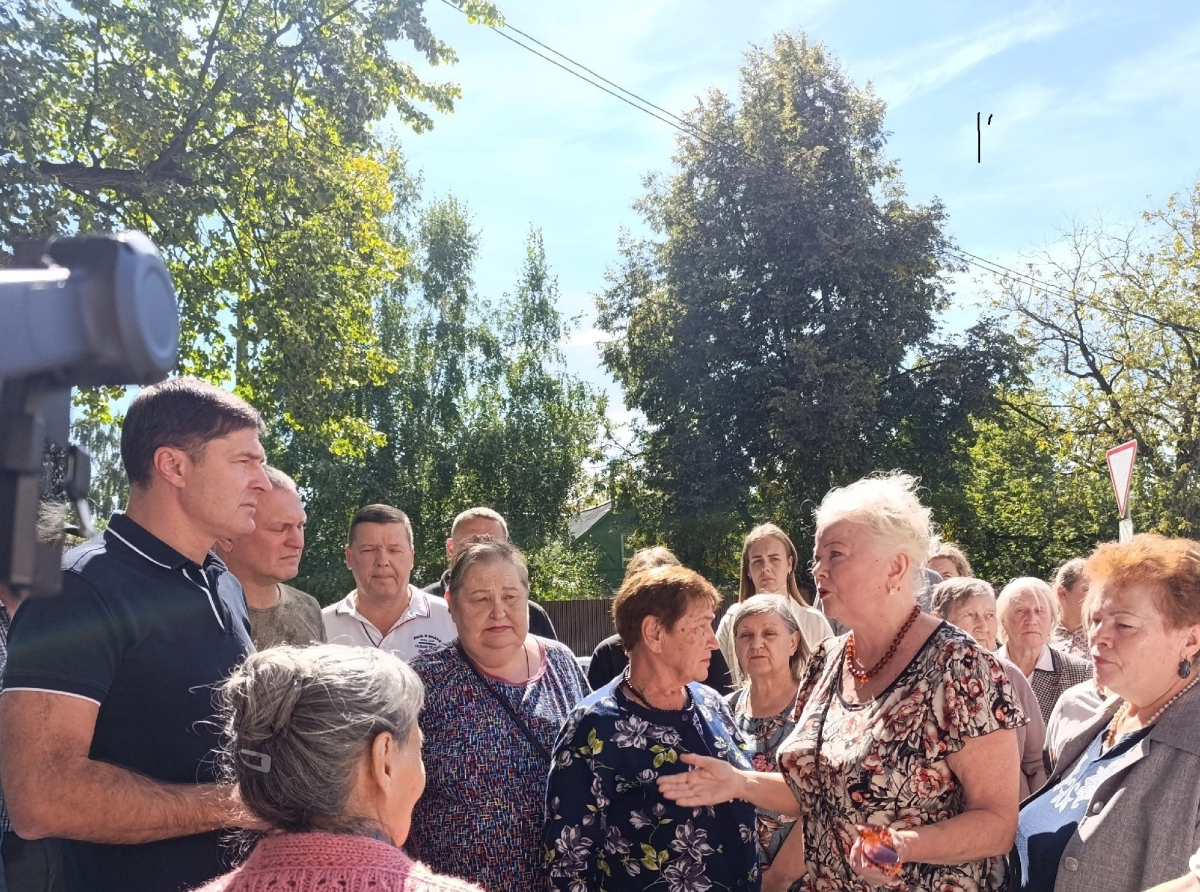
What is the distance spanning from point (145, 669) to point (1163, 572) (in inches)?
94.9

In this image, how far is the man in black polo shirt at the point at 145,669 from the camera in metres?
2.04

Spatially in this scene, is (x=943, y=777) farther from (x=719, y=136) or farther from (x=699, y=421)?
(x=719, y=136)

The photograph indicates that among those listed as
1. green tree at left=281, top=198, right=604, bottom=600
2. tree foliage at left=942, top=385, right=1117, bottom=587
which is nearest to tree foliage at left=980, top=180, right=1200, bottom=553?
tree foliage at left=942, top=385, right=1117, bottom=587

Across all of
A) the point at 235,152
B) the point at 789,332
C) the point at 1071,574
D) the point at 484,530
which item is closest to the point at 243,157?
the point at 235,152

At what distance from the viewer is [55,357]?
76cm

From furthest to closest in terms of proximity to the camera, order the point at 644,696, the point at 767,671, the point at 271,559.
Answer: the point at 767,671 → the point at 271,559 → the point at 644,696

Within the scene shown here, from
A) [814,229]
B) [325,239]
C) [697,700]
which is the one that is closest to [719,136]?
[814,229]

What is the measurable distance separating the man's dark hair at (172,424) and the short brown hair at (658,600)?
133 cm

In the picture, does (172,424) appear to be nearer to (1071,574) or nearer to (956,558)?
(1071,574)

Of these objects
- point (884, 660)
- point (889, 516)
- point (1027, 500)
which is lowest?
point (884, 660)

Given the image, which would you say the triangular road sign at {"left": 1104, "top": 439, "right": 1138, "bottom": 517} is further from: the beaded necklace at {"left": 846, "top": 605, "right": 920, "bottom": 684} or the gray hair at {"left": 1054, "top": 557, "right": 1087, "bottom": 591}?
the beaded necklace at {"left": 846, "top": 605, "right": 920, "bottom": 684}

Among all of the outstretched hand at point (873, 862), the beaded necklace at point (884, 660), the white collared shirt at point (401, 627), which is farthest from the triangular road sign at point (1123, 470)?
the outstretched hand at point (873, 862)

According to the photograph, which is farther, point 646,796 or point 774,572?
point 774,572

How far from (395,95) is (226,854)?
45.0 ft
